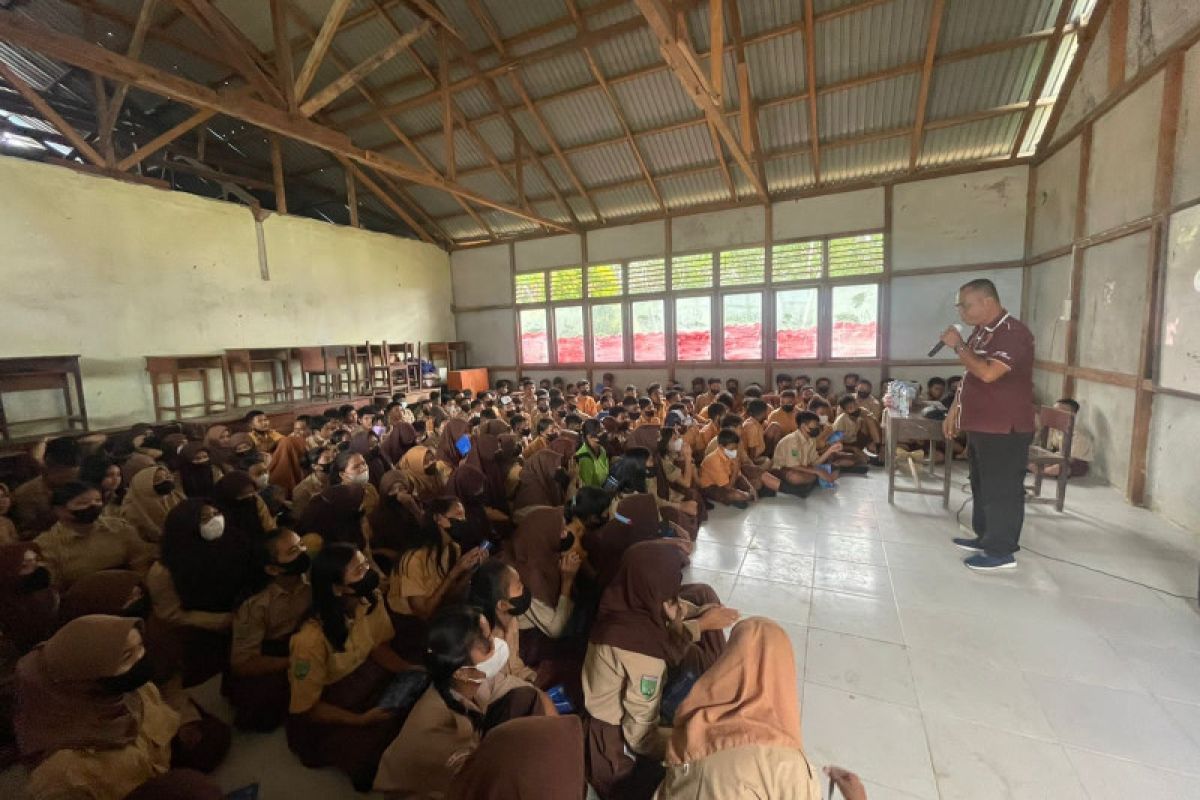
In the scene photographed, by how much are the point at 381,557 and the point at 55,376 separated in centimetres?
714

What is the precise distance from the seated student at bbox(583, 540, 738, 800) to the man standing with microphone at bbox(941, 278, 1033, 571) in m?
2.70

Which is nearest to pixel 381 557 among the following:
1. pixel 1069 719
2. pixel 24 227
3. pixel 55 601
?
pixel 55 601

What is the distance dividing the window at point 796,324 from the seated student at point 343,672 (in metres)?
9.80

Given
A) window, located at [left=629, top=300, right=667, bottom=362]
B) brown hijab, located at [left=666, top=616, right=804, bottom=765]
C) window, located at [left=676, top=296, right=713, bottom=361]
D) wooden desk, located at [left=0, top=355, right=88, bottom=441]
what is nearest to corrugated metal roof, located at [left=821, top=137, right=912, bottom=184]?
window, located at [left=676, top=296, right=713, bottom=361]

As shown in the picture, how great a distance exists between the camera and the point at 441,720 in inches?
72.2

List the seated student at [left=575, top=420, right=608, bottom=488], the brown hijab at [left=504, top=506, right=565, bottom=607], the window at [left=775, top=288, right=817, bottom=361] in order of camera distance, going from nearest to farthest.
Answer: the brown hijab at [left=504, top=506, right=565, bottom=607] < the seated student at [left=575, top=420, right=608, bottom=488] < the window at [left=775, top=288, right=817, bottom=361]

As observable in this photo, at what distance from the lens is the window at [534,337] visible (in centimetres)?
1320

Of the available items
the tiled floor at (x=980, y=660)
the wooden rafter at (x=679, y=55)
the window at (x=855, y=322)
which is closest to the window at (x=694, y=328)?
the window at (x=855, y=322)

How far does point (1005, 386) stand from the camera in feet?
11.1

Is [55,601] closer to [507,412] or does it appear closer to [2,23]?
[2,23]

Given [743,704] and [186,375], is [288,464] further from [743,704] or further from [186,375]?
[743,704]

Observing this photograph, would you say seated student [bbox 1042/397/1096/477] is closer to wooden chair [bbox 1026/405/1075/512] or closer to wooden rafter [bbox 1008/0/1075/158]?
wooden chair [bbox 1026/405/1075/512]

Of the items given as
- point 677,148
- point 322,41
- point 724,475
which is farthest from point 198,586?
point 677,148

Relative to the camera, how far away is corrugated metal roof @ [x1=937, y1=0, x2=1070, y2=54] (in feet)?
21.3
